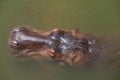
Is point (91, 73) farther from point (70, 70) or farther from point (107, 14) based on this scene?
point (107, 14)

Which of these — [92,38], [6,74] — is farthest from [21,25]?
[92,38]

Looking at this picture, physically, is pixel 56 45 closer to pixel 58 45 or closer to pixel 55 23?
pixel 58 45

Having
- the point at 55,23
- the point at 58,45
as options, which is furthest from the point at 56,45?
the point at 55,23
